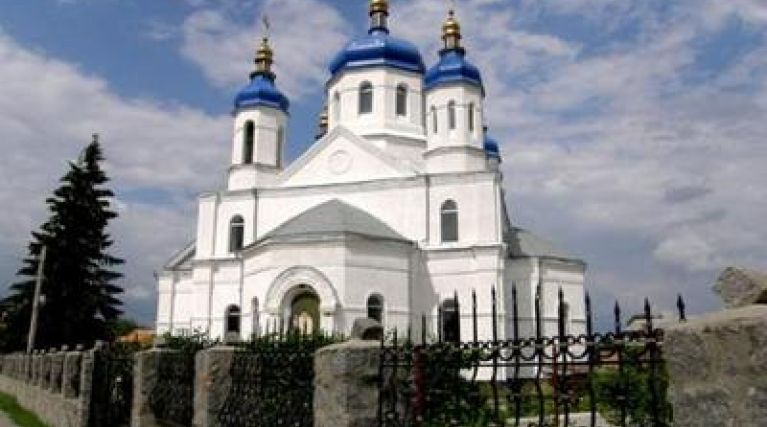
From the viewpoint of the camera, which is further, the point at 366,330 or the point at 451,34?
the point at 451,34

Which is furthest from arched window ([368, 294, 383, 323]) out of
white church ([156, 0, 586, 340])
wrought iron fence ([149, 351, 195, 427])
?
wrought iron fence ([149, 351, 195, 427])

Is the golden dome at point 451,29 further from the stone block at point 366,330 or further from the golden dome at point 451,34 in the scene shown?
the stone block at point 366,330

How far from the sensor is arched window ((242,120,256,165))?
99.5ft

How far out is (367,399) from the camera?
15.6ft

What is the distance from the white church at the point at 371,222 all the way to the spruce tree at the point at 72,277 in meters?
3.08

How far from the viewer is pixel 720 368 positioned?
92.8 inches

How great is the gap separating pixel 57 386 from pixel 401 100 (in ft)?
64.8

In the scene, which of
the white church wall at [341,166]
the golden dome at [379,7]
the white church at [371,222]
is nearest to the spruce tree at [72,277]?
the white church at [371,222]

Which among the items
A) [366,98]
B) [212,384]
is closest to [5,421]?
[212,384]

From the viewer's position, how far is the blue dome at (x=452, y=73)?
1099 inches

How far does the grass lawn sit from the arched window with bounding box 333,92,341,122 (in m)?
16.8

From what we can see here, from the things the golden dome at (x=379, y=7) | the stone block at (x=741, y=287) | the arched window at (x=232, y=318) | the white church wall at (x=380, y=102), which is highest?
the golden dome at (x=379, y=7)

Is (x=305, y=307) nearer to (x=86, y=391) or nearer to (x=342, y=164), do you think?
(x=342, y=164)

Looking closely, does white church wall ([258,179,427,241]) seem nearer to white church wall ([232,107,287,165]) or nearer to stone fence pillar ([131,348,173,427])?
white church wall ([232,107,287,165])
